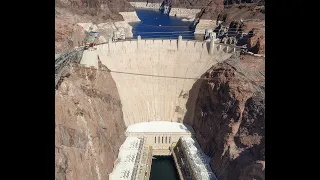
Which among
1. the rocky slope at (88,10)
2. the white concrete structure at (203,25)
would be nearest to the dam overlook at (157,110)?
the rocky slope at (88,10)

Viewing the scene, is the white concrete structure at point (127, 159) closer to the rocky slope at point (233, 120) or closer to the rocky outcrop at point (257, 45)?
the rocky slope at point (233, 120)

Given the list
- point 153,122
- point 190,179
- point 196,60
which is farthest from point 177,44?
point 190,179

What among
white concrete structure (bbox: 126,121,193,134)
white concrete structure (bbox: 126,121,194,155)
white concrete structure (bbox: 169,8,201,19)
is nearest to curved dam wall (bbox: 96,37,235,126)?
white concrete structure (bbox: 126,121,193,134)

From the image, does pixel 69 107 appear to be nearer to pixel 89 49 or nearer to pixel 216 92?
pixel 89 49

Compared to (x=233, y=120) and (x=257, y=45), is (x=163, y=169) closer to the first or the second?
(x=233, y=120)

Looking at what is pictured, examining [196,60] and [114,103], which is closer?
[114,103]

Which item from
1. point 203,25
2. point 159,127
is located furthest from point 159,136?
point 203,25

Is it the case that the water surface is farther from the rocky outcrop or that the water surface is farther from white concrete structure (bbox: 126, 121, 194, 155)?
the rocky outcrop
